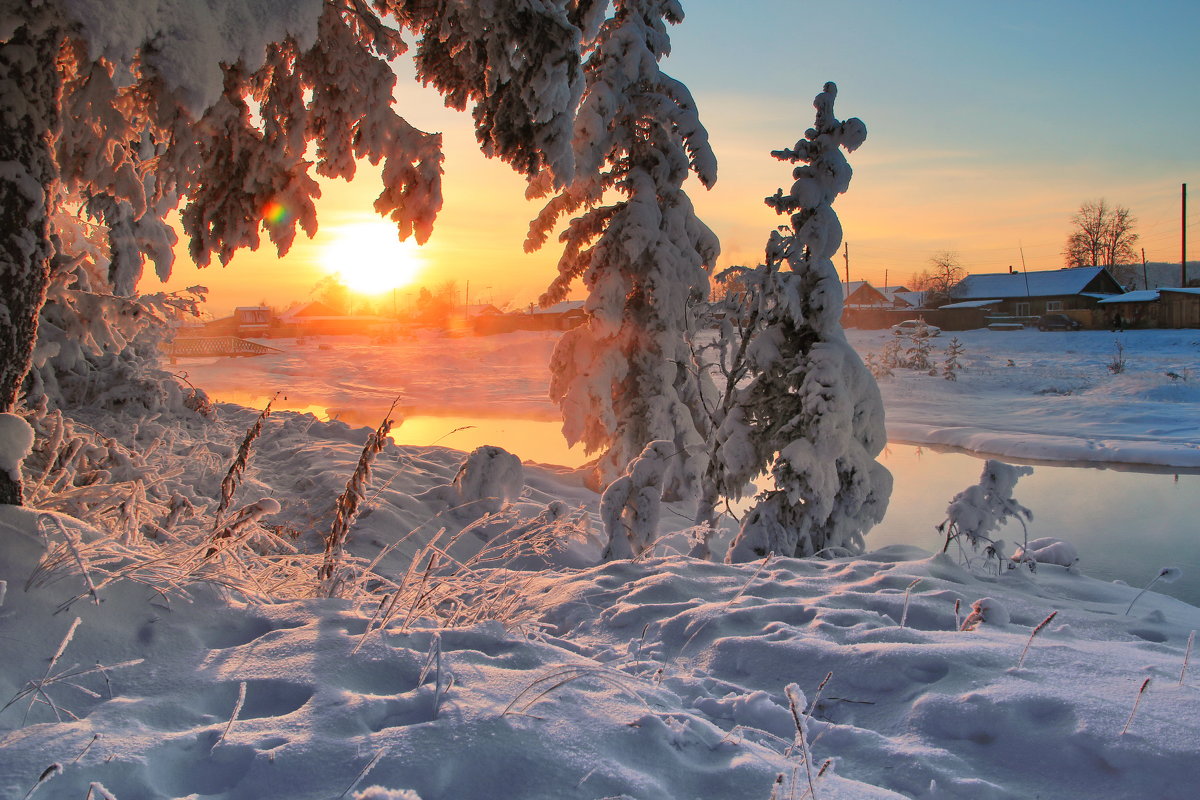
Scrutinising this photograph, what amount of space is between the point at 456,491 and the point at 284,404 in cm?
2189

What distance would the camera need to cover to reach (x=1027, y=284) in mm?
59188

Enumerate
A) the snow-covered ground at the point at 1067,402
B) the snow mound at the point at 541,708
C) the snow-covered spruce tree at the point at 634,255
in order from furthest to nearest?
Result: the snow-covered ground at the point at 1067,402 → the snow-covered spruce tree at the point at 634,255 → the snow mound at the point at 541,708

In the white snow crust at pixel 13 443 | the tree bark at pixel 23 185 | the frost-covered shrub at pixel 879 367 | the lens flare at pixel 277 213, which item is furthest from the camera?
the frost-covered shrub at pixel 879 367

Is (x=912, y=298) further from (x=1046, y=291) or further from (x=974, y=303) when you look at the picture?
(x=1046, y=291)

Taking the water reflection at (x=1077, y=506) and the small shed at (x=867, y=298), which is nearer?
the water reflection at (x=1077, y=506)

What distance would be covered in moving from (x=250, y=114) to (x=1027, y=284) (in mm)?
67839

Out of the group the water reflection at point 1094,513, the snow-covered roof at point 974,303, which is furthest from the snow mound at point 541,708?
the snow-covered roof at point 974,303

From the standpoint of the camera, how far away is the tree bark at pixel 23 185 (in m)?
3.09

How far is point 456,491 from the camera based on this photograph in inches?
375

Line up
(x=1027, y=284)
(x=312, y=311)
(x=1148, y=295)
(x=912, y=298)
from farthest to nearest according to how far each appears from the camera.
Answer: (x=312, y=311) < (x=912, y=298) < (x=1027, y=284) < (x=1148, y=295)

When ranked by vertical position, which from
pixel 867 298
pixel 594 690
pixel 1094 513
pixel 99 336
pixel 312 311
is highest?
pixel 312 311

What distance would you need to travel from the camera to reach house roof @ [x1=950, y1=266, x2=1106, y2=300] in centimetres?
5650

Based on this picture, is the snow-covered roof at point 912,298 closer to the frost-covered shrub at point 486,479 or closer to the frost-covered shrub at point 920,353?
the frost-covered shrub at point 920,353

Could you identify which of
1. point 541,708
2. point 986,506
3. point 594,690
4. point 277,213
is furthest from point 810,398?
point 541,708
